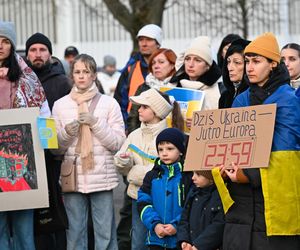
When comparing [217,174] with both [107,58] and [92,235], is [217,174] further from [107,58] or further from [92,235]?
[107,58]

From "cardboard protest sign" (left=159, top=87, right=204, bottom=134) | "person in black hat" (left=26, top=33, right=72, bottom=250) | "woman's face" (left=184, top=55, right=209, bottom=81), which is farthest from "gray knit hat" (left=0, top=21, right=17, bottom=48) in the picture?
"woman's face" (left=184, top=55, right=209, bottom=81)

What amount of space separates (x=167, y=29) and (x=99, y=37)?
1.97 meters

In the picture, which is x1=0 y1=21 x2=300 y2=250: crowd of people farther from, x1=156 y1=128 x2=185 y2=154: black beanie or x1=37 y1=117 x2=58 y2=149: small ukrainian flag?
x1=37 y1=117 x2=58 y2=149: small ukrainian flag

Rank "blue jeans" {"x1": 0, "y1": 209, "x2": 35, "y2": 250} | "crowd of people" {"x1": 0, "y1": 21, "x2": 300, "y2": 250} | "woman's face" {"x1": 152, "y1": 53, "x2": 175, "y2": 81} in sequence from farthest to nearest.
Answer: "woman's face" {"x1": 152, "y1": 53, "x2": 175, "y2": 81} < "blue jeans" {"x1": 0, "y1": 209, "x2": 35, "y2": 250} < "crowd of people" {"x1": 0, "y1": 21, "x2": 300, "y2": 250}

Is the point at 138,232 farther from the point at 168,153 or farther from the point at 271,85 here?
the point at 271,85

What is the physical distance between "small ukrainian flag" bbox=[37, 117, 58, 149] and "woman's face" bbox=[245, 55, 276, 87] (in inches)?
89.3

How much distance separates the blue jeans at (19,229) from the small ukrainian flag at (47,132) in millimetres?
657

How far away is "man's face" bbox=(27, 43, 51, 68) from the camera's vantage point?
36.8ft

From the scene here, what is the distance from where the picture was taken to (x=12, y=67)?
9914mm

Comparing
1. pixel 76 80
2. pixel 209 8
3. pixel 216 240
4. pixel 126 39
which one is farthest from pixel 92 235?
pixel 126 39

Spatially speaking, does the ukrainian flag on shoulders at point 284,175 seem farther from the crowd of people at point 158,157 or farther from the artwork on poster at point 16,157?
the artwork on poster at point 16,157

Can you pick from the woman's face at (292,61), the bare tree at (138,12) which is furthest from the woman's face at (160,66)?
the bare tree at (138,12)

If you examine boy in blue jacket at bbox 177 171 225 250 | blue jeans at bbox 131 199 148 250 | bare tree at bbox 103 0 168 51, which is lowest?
blue jeans at bbox 131 199 148 250

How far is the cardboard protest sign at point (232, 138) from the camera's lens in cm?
798
